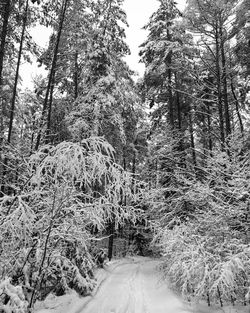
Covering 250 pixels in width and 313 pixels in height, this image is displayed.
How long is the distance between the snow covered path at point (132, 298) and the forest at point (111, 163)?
0.57m

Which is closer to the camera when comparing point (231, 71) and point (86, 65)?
point (231, 71)

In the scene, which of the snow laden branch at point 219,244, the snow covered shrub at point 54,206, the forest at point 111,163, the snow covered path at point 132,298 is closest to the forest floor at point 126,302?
the snow covered path at point 132,298

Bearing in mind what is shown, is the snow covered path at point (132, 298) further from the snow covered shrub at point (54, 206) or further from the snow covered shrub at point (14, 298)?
the snow covered shrub at point (14, 298)

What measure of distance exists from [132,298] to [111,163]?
5.33 metres

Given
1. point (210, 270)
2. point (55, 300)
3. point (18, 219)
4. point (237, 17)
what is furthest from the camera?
point (237, 17)

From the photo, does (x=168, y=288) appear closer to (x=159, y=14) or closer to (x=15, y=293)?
(x=15, y=293)

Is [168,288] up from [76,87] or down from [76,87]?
down

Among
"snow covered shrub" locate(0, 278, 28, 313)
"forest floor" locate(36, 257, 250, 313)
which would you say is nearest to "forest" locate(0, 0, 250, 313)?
"snow covered shrub" locate(0, 278, 28, 313)

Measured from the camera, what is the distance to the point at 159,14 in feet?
62.8

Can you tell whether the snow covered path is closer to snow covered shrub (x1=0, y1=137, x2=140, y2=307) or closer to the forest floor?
the forest floor

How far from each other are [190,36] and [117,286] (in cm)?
1023

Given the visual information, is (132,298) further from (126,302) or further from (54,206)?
(54,206)

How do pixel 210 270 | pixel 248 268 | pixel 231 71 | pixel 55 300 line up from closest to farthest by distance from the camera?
1. pixel 248 268
2. pixel 210 270
3. pixel 55 300
4. pixel 231 71

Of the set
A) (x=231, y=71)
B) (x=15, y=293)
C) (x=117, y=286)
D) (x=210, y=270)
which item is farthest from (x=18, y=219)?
(x=231, y=71)
